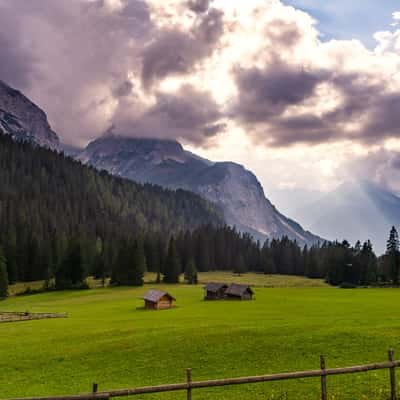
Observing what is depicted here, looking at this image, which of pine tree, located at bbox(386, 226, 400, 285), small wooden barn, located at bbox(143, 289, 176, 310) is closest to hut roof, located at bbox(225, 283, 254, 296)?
small wooden barn, located at bbox(143, 289, 176, 310)

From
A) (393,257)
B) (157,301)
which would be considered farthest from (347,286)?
(157,301)

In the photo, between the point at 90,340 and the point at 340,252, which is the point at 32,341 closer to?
the point at 90,340

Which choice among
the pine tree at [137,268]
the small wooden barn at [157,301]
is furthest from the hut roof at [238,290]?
the pine tree at [137,268]

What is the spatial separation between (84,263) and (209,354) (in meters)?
116

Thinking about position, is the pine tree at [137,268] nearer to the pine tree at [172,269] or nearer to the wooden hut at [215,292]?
the pine tree at [172,269]

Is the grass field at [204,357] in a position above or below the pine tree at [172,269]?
below

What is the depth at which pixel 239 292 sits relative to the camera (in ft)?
339

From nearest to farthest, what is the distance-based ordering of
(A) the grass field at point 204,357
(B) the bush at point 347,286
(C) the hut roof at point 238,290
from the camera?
1. (A) the grass field at point 204,357
2. (C) the hut roof at point 238,290
3. (B) the bush at point 347,286

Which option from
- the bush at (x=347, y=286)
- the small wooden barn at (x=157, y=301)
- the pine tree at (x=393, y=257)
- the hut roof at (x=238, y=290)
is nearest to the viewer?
the small wooden barn at (x=157, y=301)

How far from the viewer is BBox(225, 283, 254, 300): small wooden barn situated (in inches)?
4048

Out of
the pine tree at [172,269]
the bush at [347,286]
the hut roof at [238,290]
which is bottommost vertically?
the bush at [347,286]

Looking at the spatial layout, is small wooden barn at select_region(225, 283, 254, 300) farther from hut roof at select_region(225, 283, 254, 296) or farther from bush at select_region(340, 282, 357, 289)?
bush at select_region(340, 282, 357, 289)

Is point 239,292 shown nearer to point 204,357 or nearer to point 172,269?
point 172,269

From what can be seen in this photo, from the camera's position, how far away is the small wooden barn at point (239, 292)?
337 ft
